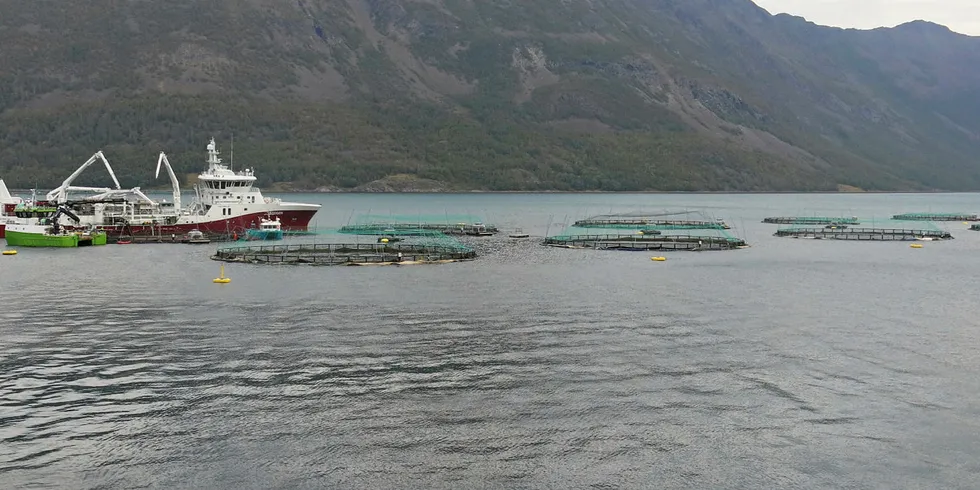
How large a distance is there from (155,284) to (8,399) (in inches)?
2214

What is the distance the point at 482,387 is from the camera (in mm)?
55688

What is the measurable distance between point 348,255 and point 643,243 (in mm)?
66429

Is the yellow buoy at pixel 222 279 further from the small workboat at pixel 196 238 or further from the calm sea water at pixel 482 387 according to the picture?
the small workboat at pixel 196 238

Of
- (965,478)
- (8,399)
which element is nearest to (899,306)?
(965,478)

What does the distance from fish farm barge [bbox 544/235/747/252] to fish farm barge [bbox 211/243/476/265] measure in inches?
1323

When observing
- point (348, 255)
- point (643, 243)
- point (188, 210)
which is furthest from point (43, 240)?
point (643, 243)

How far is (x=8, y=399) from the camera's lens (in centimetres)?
5200

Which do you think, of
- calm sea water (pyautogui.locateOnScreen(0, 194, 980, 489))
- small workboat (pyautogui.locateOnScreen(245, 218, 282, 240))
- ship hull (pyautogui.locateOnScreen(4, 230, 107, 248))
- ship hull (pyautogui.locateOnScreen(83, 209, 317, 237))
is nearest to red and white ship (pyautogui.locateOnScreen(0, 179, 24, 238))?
ship hull (pyautogui.locateOnScreen(4, 230, 107, 248))

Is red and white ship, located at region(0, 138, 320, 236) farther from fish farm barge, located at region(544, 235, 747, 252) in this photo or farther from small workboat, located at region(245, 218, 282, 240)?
fish farm barge, located at region(544, 235, 747, 252)

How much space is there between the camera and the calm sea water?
42375 millimetres

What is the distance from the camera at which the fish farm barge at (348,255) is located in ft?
433

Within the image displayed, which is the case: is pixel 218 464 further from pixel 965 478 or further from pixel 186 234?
pixel 186 234

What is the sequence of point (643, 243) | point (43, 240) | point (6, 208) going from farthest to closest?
point (6, 208) → point (643, 243) → point (43, 240)

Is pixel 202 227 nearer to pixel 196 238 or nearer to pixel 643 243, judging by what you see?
pixel 196 238
